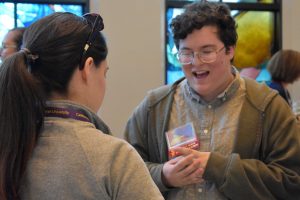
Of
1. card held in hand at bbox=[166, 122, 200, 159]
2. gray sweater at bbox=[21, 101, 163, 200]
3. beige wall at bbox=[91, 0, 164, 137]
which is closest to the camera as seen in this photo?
gray sweater at bbox=[21, 101, 163, 200]

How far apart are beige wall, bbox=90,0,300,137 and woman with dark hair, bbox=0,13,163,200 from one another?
2.51 metres

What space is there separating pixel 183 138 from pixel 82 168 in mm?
733

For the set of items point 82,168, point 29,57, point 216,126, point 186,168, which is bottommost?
point 186,168

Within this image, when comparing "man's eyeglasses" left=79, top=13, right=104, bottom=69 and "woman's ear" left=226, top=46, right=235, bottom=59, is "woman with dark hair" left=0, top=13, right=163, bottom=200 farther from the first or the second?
"woman's ear" left=226, top=46, right=235, bottom=59

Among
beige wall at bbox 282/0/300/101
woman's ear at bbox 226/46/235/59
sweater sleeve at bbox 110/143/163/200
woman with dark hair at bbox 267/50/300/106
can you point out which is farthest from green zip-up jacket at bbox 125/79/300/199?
beige wall at bbox 282/0/300/101

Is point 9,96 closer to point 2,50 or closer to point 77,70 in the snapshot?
point 77,70

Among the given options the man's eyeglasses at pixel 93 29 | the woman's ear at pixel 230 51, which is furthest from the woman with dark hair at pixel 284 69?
the man's eyeglasses at pixel 93 29

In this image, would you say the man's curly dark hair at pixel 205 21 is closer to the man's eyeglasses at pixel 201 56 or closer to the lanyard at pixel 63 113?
the man's eyeglasses at pixel 201 56

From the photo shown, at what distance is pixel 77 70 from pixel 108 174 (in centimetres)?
25

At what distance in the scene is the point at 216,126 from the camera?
1680mm

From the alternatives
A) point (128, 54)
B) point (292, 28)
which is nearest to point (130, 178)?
point (128, 54)

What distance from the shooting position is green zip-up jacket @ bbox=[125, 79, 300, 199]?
156 centimetres

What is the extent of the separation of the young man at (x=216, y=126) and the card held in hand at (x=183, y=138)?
3 centimetres

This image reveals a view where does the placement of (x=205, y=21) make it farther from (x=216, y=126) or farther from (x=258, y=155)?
(x=258, y=155)
